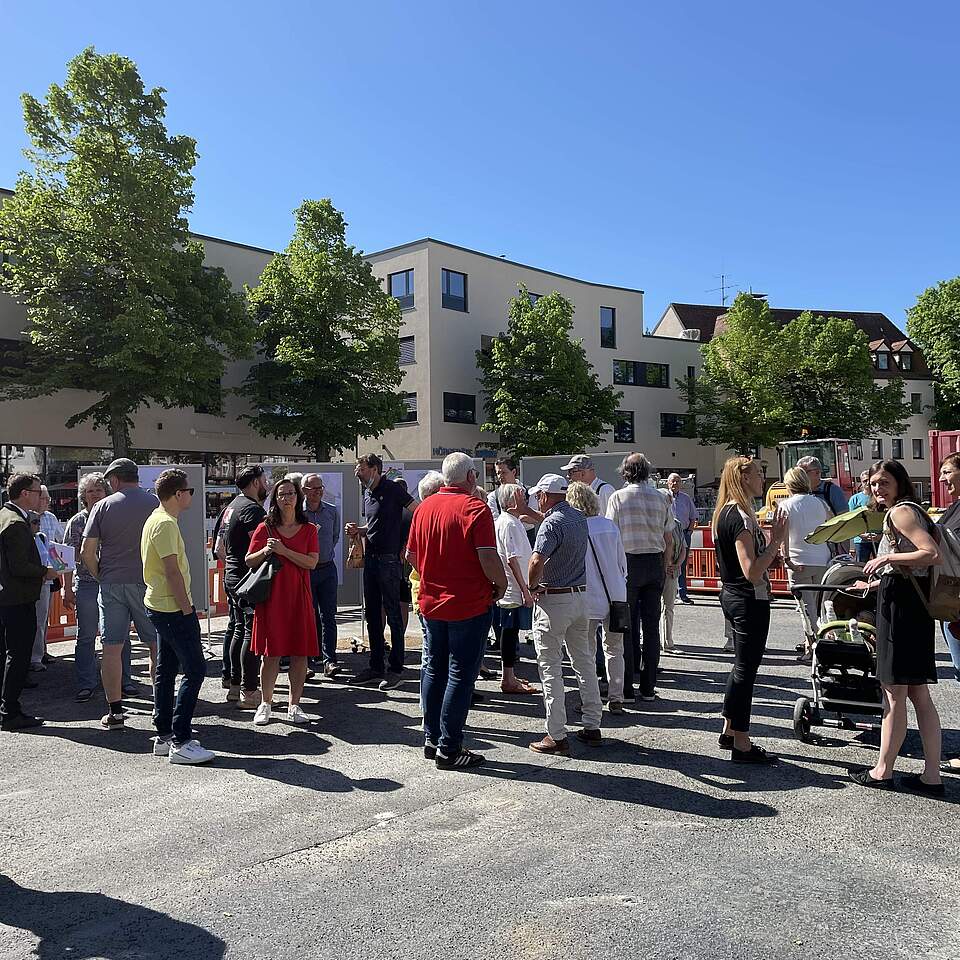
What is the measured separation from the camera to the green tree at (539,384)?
3900cm

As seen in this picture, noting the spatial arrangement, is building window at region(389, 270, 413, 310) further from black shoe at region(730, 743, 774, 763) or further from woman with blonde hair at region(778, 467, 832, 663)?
black shoe at region(730, 743, 774, 763)

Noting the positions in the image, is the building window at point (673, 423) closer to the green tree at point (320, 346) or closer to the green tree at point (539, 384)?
the green tree at point (539, 384)

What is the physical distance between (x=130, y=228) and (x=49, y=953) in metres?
25.7

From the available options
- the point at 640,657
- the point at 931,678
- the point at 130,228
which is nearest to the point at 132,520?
the point at 640,657

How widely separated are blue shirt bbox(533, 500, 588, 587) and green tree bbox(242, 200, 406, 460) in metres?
26.5

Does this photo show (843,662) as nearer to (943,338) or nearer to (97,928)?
(97,928)

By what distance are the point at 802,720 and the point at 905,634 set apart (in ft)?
4.50

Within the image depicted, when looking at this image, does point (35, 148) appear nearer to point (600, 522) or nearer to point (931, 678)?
point (600, 522)

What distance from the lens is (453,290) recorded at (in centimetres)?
4078

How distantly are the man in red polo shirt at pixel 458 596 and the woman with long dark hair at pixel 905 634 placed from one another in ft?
7.64

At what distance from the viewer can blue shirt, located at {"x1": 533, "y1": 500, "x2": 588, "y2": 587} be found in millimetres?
5859

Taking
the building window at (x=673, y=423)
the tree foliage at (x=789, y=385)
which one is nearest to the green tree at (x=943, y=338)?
the tree foliage at (x=789, y=385)

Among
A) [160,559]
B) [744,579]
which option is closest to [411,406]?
[160,559]

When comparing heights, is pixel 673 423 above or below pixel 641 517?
above
